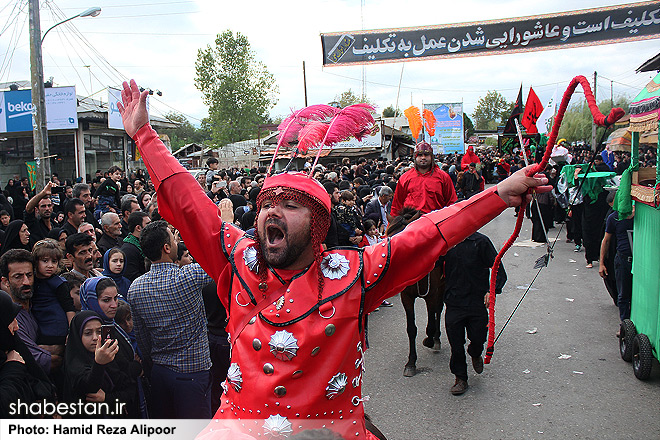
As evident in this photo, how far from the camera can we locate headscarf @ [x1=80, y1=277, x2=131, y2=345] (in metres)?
3.79

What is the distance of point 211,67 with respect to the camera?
53.2 metres

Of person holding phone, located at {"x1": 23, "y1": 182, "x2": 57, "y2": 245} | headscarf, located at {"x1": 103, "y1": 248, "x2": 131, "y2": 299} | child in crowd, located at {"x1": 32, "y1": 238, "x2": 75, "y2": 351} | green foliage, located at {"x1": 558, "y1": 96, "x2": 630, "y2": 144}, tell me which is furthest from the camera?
green foliage, located at {"x1": 558, "y1": 96, "x2": 630, "y2": 144}

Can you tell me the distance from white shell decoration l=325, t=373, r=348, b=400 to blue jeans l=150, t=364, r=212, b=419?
2159 mm

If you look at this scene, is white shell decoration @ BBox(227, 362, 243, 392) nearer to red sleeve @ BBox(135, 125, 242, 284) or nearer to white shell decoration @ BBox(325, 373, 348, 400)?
white shell decoration @ BBox(325, 373, 348, 400)

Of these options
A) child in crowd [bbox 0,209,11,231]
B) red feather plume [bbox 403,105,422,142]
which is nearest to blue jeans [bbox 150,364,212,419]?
child in crowd [bbox 0,209,11,231]

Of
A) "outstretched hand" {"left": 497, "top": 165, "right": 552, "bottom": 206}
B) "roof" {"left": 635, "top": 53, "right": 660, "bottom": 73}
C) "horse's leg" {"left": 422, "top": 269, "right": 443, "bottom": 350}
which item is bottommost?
"horse's leg" {"left": 422, "top": 269, "right": 443, "bottom": 350}

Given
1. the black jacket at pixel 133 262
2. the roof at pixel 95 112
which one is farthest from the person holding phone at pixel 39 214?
the roof at pixel 95 112

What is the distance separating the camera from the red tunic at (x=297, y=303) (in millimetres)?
2133

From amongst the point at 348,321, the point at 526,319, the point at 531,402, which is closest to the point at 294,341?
the point at 348,321

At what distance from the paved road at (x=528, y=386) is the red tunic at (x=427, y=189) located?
1726 mm

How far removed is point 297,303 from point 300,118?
1160 millimetres

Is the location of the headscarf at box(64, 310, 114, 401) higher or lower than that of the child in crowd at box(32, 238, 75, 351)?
lower

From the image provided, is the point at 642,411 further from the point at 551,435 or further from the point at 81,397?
the point at 81,397

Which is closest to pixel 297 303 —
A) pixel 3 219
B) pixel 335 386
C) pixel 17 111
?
pixel 335 386
